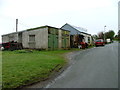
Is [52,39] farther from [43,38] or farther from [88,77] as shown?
[88,77]

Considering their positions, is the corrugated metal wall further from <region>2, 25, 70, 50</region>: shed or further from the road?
the road

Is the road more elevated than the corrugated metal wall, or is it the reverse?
the corrugated metal wall

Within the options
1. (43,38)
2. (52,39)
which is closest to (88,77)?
(43,38)

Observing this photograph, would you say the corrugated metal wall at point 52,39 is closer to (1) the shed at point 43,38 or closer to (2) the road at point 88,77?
(1) the shed at point 43,38

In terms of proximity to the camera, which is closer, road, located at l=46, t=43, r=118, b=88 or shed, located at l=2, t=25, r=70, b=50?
road, located at l=46, t=43, r=118, b=88

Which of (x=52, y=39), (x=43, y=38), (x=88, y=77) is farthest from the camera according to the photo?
(x=52, y=39)

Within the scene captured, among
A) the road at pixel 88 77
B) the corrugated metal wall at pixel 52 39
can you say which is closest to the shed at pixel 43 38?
the corrugated metal wall at pixel 52 39

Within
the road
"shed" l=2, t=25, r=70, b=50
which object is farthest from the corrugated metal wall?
the road

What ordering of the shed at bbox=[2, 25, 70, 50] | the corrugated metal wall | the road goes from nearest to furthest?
the road, the shed at bbox=[2, 25, 70, 50], the corrugated metal wall

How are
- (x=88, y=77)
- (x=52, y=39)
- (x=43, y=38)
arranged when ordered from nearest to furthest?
(x=88, y=77) < (x=43, y=38) < (x=52, y=39)

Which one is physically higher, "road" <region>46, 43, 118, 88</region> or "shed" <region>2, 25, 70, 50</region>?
"shed" <region>2, 25, 70, 50</region>

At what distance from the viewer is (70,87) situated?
4.91m

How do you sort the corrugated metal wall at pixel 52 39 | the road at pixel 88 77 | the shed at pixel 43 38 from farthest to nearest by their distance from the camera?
the corrugated metal wall at pixel 52 39 → the shed at pixel 43 38 → the road at pixel 88 77

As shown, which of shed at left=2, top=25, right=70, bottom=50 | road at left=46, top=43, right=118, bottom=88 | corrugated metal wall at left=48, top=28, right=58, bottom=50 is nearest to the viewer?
road at left=46, top=43, right=118, bottom=88
